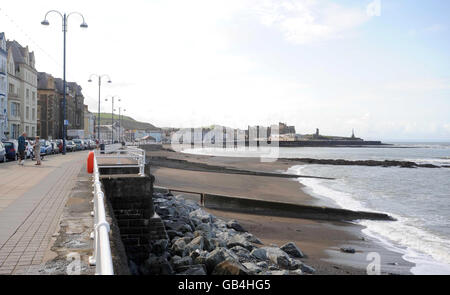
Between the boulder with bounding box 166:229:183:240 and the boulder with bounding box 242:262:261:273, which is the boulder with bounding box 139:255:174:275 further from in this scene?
the boulder with bounding box 166:229:183:240

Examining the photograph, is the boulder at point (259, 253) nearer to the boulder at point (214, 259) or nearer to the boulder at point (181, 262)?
the boulder at point (214, 259)

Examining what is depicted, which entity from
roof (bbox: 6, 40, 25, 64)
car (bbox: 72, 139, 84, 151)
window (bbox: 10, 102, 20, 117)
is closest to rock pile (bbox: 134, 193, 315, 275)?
car (bbox: 72, 139, 84, 151)

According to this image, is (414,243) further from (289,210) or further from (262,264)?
(262,264)

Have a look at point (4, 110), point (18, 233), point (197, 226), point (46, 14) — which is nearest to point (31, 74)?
point (4, 110)

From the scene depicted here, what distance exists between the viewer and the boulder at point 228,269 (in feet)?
25.5

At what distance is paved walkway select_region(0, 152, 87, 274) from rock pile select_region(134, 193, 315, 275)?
2.42 meters

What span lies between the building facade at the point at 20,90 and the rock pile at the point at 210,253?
1793 inches

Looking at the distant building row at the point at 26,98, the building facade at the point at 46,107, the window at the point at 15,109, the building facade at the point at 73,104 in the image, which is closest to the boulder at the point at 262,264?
the distant building row at the point at 26,98

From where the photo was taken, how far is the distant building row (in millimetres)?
47281

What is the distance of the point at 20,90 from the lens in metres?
55.8

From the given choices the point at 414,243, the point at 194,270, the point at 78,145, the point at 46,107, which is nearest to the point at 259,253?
the point at 194,270

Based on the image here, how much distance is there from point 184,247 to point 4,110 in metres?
44.5

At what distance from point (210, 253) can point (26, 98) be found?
57863mm
